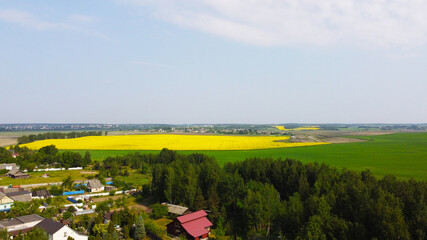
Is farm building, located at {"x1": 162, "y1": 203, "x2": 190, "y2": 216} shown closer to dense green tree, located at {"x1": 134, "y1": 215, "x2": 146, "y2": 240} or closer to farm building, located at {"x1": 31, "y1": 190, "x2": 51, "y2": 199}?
dense green tree, located at {"x1": 134, "y1": 215, "x2": 146, "y2": 240}

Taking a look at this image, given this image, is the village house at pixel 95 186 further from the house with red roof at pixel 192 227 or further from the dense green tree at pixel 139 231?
the dense green tree at pixel 139 231

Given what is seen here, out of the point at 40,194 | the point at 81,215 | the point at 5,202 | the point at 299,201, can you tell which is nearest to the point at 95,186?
the point at 40,194

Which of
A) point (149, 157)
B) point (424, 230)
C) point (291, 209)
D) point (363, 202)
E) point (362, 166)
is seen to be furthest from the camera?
point (149, 157)

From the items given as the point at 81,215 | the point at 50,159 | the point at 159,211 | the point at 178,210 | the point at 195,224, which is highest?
the point at 50,159

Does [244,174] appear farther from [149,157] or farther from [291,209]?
[149,157]

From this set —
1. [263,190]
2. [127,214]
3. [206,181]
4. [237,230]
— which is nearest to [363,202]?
[263,190]

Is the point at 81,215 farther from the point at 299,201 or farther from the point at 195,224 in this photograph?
the point at 299,201
